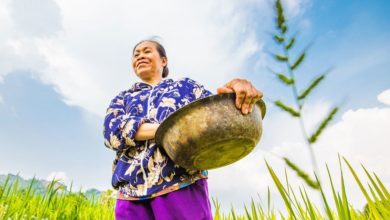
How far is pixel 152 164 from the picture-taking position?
168 cm

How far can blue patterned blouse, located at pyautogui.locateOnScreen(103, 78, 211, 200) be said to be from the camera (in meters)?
1.65

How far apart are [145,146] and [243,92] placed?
0.61 metres

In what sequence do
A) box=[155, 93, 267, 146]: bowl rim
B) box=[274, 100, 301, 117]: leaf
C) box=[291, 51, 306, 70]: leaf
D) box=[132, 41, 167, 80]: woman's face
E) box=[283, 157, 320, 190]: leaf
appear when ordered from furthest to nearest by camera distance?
box=[132, 41, 167, 80]: woman's face → box=[155, 93, 267, 146]: bowl rim → box=[291, 51, 306, 70]: leaf → box=[274, 100, 301, 117]: leaf → box=[283, 157, 320, 190]: leaf

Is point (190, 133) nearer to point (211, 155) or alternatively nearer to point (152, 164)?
point (211, 155)

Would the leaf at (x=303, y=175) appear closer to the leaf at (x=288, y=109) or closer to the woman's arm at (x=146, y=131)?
the leaf at (x=288, y=109)

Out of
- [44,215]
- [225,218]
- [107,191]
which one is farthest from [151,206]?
[107,191]

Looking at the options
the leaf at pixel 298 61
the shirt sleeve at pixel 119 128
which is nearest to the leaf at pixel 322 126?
the leaf at pixel 298 61

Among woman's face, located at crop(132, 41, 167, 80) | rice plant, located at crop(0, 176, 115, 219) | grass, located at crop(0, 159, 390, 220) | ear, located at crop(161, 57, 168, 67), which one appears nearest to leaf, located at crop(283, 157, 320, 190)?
grass, located at crop(0, 159, 390, 220)

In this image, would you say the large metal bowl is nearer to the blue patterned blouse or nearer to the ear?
the blue patterned blouse

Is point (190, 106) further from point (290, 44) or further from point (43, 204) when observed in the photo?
point (43, 204)

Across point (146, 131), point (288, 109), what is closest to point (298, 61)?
point (288, 109)

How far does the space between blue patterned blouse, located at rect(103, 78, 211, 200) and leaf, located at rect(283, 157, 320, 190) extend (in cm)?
87

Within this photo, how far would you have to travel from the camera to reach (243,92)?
53.8 inches

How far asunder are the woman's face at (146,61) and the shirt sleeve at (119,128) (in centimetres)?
36
